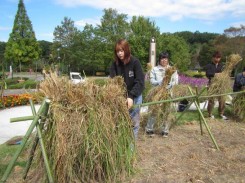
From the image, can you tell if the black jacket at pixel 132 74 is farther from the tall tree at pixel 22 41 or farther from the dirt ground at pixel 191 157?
the tall tree at pixel 22 41

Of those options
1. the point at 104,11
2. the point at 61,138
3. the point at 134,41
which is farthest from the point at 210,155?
the point at 104,11

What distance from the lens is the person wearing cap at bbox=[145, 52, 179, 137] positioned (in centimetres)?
521

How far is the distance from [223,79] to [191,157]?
10.7 feet

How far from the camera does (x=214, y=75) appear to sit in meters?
7.18

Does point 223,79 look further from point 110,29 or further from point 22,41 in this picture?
point 22,41

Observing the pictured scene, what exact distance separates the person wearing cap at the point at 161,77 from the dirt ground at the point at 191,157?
0.15m

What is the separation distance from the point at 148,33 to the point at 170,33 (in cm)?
632

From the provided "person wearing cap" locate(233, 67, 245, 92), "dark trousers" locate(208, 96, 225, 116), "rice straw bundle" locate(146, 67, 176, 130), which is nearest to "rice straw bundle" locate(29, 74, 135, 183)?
"rice straw bundle" locate(146, 67, 176, 130)

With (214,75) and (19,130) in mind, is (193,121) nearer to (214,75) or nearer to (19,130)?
(214,75)

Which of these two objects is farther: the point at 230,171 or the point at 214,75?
the point at 214,75

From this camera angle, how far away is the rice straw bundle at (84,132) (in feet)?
9.66

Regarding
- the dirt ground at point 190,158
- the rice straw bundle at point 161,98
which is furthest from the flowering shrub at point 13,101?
the rice straw bundle at point 161,98

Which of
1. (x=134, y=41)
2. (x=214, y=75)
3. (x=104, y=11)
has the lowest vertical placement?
(x=214, y=75)

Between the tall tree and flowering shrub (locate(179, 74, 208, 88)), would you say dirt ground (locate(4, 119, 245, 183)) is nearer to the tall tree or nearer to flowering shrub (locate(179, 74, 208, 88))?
flowering shrub (locate(179, 74, 208, 88))
